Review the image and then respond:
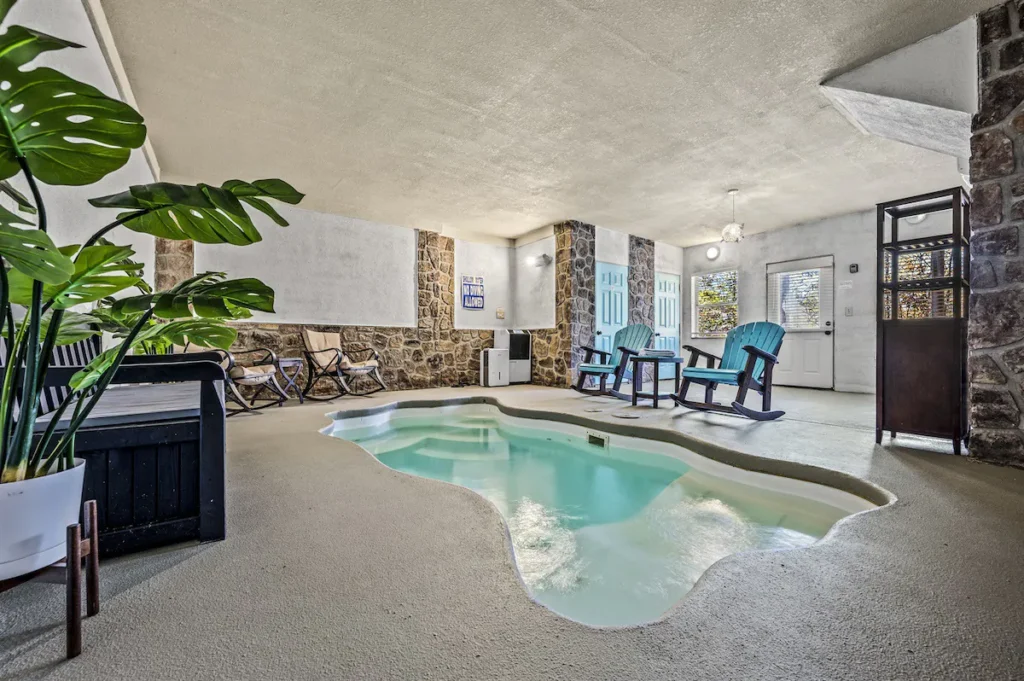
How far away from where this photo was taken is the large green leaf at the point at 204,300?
969mm

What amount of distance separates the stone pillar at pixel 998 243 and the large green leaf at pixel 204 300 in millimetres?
3295

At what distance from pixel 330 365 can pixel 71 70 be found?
3408 mm

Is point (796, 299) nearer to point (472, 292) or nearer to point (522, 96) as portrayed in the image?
point (472, 292)

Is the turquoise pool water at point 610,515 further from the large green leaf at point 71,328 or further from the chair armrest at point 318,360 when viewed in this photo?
the chair armrest at point 318,360

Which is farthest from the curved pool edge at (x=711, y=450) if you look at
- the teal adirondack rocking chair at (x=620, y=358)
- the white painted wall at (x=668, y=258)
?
the white painted wall at (x=668, y=258)

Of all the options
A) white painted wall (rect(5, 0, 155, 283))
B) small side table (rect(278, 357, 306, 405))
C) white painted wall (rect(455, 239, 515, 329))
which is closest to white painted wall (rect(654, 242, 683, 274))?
white painted wall (rect(455, 239, 515, 329))

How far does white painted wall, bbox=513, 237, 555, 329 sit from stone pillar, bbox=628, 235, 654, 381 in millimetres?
1370

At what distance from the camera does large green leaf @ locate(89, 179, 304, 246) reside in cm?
83

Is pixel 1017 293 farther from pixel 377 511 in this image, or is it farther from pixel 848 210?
pixel 848 210

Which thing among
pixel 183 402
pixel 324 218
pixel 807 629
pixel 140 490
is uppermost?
pixel 324 218

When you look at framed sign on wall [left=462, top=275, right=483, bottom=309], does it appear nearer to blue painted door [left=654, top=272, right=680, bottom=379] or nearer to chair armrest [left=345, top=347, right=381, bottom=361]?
chair armrest [left=345, top=347, right=381, bottom=361]

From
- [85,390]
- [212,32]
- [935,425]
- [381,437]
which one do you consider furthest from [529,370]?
[85,390]

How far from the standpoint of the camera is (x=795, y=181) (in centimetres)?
456

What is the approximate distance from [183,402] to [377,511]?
2.67ft
